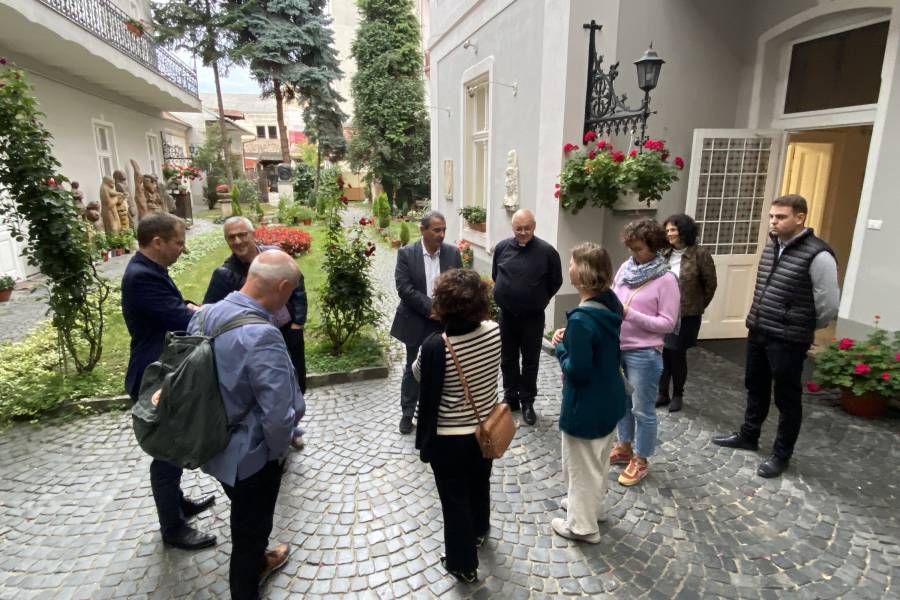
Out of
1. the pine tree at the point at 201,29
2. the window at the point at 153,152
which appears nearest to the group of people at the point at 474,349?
the window at the point at 153,152

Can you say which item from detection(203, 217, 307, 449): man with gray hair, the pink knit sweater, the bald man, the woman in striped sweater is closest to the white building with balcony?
detection(203, 217, 307, 449): man with gray hair

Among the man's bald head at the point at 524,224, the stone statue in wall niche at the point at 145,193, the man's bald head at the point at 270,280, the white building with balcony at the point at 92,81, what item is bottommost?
the man's bald head at the point at 270,280

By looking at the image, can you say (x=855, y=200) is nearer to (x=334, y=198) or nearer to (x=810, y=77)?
(x=810, y=77)

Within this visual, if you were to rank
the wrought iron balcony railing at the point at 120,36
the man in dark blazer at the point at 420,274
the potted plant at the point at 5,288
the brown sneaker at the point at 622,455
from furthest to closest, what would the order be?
the wrought iron balcony railing at the point at 120,36 < the potted plant at the point at 5,288 < the man in dark blazer at the point at 420,274 < the brown sneaker at the point at 622,455

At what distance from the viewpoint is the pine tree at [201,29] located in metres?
21.8

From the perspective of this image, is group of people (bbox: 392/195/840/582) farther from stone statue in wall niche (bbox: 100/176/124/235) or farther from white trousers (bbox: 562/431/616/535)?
stone statue in wall niche (bbox: 100/176/124/235)

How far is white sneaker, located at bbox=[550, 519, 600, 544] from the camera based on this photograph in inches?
115

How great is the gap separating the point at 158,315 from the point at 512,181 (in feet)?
18.1

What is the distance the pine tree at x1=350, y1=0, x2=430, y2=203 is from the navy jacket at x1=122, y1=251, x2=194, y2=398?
2199 centimetres

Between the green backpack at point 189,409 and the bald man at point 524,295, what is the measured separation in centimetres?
246

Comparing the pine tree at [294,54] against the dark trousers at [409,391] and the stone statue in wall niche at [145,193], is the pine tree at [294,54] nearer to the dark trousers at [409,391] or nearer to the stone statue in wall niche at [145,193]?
the stone statue in wall niche at [145,193]

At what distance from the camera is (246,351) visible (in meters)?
2.03

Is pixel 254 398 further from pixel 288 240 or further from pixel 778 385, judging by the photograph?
pixel 288 240

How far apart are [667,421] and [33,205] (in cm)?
624
